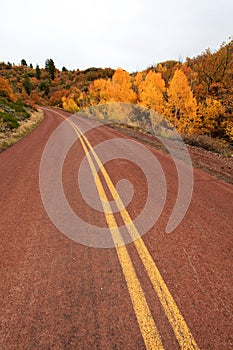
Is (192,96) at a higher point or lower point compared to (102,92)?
lower

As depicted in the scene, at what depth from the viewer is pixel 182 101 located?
21625 millimetres

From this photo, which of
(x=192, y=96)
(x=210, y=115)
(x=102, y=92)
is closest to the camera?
(x=210, y=115)

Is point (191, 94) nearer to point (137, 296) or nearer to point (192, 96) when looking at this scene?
point (192, 96)

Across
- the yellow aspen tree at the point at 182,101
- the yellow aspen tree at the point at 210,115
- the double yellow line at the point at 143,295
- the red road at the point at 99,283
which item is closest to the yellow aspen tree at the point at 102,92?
the yellow aspen tree at the point at 182,101

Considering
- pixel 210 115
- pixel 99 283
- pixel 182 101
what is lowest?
pixel 99 283

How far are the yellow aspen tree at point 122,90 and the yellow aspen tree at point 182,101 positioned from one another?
6.42 metres

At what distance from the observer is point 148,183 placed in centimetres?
445

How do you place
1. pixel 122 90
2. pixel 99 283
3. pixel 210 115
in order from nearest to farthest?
1. pixel 99 283
2. pixel 210 115
3. pixel 122 90

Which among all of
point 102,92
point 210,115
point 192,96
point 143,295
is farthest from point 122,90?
point 143,295

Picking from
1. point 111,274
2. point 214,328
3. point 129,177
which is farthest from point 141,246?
point 129,177

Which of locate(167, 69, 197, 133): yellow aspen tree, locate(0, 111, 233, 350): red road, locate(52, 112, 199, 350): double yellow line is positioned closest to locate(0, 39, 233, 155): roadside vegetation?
locate(167, 69, 197, 133): yellow aspen tree

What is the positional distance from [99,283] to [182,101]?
2311 cm

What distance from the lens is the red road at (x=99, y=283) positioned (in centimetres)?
152

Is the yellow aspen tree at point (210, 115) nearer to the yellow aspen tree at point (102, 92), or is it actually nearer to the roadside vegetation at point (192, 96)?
the roadside vegetation at point (192, 96)
